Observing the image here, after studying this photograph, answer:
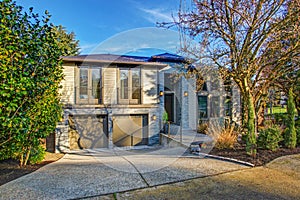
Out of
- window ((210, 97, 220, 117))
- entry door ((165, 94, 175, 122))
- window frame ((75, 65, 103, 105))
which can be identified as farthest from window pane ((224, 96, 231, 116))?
window frame ((75, 65, 103, 105))

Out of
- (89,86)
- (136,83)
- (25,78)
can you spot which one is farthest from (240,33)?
(89,86)

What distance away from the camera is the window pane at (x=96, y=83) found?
34.3 ft

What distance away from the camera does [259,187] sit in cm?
387

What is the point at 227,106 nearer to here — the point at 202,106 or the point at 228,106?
the point at 228,106

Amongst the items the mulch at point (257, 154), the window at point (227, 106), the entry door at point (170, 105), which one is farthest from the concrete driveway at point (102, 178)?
the window at point (227, 106)

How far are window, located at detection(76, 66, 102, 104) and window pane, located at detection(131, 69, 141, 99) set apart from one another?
6.29ft

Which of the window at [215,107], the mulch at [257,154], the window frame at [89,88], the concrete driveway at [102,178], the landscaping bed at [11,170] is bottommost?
the landscaping bed at [11,170]

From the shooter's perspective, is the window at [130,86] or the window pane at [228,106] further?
the window pane at [228,106]

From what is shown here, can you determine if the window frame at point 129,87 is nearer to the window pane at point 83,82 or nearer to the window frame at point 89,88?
the window frame at point 89,88

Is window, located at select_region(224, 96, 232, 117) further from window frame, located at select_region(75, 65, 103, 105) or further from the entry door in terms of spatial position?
window frame, located at select_region(75, 65, 103, 105)

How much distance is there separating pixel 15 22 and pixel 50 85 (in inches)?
72.5

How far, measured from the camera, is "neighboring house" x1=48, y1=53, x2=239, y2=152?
10.1 meters

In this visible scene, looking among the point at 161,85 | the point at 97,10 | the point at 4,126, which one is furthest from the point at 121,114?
the point at 4,126

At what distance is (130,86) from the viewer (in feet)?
36.0
